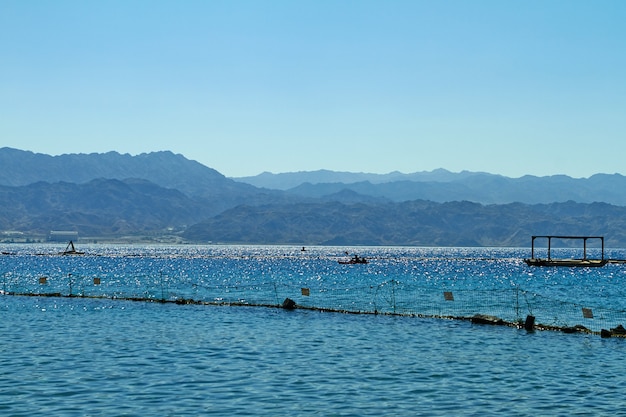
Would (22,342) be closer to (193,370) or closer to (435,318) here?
(193,370)

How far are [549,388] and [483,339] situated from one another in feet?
58.1

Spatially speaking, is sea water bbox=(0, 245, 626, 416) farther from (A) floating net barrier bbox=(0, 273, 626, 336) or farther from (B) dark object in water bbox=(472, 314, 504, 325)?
(A) floating net barrier bbox=(0, 273, 626, 336)

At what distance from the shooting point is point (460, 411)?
103 ft

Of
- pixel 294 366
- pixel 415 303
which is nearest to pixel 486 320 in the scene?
pixel 415 303

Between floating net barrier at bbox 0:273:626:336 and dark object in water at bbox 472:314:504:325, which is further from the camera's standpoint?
floating net barrier at bbox 0:273:626:336

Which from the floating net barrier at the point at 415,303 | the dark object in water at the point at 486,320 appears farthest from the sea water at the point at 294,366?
the floating net barrier at the point at 415,303

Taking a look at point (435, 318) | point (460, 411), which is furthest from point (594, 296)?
point (460, 411)

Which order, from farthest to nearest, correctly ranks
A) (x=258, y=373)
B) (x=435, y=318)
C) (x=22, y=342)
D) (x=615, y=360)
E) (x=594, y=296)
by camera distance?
(x=594, y=296), (x=435, y=318), (x=22, y=342), (x=615, y=360), (x=258, y=373)

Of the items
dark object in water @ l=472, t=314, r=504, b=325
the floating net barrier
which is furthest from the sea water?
the floating net barrier

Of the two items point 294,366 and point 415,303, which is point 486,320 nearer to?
point 415,303

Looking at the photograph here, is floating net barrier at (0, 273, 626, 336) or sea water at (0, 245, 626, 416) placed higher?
sea water at (0, 245, 626, 416)

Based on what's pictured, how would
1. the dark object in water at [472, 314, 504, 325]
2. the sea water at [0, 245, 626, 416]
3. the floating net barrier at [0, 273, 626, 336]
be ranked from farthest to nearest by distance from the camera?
1. the floating net barrier at [0, 273, 626, 336]
2. the dark object in water at [472, 314, 504, 325]
3. the sea water at [0, 245, 626, 416]

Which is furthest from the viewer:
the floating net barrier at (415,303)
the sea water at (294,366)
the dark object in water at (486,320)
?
the floating net barrier at (415,303)

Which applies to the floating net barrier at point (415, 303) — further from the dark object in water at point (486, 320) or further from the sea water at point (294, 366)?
the sea water at point (294, 366)
